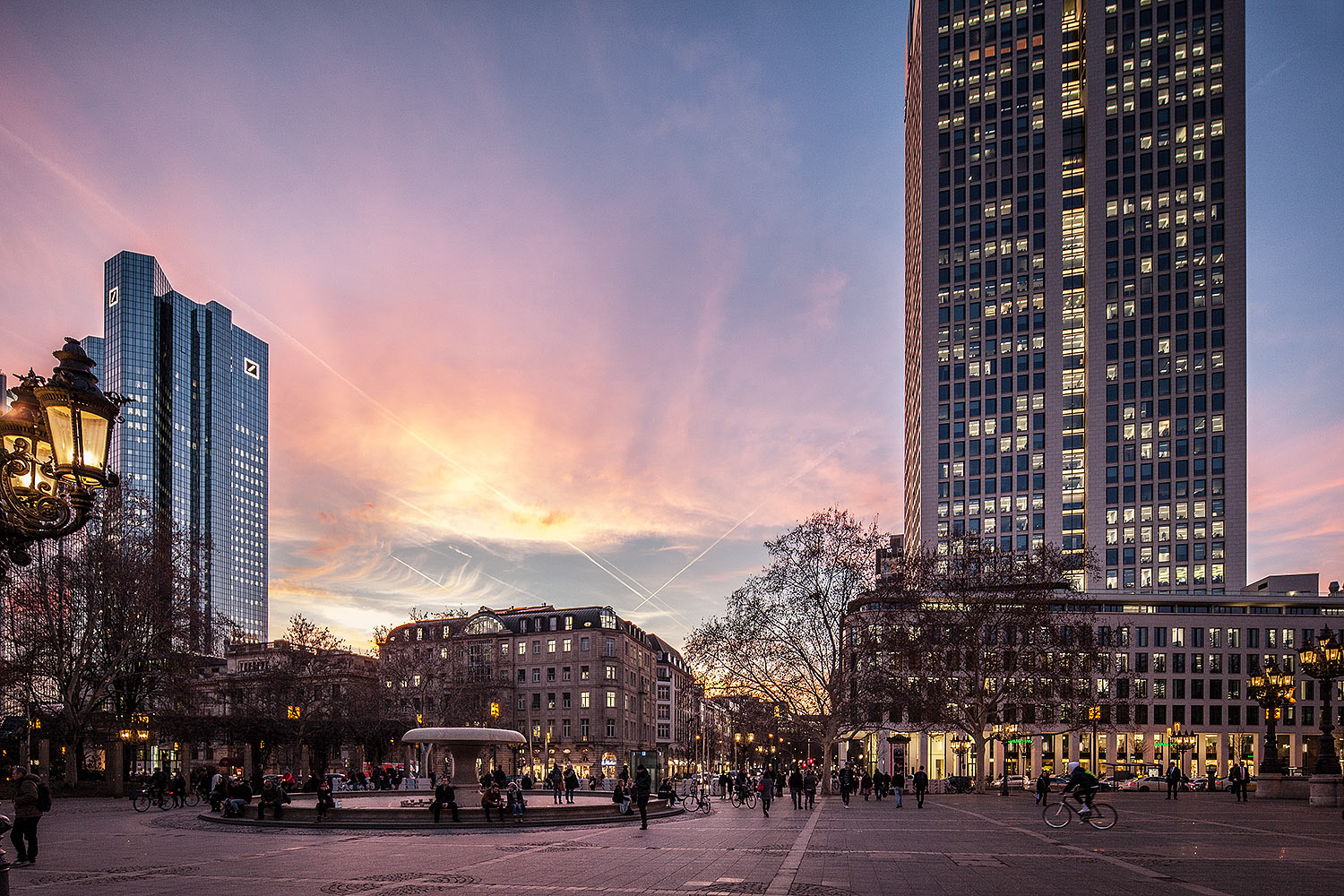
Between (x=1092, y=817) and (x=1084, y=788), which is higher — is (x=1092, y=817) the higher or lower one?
the lower one

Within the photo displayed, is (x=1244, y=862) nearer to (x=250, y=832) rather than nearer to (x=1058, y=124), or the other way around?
(x=250, y=832)

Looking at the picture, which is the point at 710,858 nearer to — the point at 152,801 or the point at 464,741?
the point at 464,741

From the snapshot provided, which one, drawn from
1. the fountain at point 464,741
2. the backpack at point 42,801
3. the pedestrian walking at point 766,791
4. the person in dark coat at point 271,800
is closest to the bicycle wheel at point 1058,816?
the pedestrian walking at point 766,791

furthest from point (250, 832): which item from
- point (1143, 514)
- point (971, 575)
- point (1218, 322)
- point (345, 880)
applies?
point (1218, 322)

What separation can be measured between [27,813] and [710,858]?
521 inches

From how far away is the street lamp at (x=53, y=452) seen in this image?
772 centimetres

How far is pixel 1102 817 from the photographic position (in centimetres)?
Answer: 2736

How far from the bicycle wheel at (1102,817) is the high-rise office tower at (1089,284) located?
91.4 meters

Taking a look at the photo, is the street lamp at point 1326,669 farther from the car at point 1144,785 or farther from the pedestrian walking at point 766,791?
the car at point 1144,785

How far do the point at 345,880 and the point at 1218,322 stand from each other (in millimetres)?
127233

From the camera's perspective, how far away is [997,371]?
123938 millimetres

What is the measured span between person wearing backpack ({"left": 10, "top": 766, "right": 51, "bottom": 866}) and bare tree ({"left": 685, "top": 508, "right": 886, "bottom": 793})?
41.4 metres

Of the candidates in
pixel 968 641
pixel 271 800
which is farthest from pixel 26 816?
pixel 968 641

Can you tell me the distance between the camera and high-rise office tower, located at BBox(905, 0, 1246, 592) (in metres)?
115
